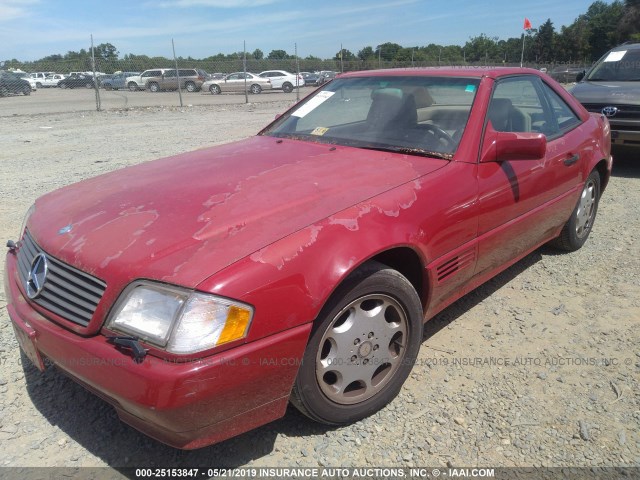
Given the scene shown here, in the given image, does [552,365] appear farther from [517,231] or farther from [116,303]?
[116,303]

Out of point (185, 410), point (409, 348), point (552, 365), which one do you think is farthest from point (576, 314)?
point (185, 410)

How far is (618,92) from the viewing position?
6824 mm

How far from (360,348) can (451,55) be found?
37.0 meters

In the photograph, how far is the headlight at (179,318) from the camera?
1691 millimetres

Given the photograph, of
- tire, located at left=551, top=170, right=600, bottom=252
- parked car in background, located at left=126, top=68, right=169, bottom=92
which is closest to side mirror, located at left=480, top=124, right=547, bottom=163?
tire, located at left=551, top=170, right=600, bottom=252

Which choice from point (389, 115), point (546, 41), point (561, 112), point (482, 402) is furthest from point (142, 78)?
point (546, 41)

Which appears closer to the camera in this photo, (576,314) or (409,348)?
(409,348)

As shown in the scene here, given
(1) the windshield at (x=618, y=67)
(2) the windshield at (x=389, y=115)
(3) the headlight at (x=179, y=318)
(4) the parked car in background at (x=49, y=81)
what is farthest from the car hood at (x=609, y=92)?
(4) the parked car in background at (x=49, y=81)

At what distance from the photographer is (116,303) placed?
181cm

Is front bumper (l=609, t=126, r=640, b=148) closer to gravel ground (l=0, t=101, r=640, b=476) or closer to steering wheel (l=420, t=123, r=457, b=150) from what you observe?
gravel ground (l=0, t=101, r=640, b=476)

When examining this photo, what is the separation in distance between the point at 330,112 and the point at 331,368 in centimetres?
197

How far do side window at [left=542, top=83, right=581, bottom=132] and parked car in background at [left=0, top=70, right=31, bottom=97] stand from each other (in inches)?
998

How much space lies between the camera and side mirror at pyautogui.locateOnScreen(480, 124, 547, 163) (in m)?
2.67

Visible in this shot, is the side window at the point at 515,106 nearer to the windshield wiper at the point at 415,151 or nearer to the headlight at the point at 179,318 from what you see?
the windshield wiper at the point at 415,151
